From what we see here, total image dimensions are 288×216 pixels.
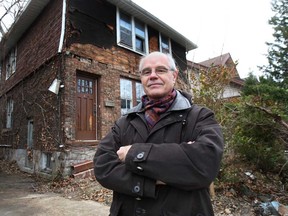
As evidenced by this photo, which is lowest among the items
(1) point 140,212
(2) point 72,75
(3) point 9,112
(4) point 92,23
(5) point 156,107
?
(1) point 140,212

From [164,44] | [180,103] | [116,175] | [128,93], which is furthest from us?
[164,44]

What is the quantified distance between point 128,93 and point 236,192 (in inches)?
228

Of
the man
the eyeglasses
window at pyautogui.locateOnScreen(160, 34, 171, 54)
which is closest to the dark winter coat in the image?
the man

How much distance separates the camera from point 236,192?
5.30m

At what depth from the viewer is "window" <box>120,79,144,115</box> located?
9.69 metres

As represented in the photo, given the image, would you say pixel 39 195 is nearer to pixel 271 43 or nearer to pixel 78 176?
pixel 78 176

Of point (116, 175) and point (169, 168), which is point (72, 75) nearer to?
point (116, 175)

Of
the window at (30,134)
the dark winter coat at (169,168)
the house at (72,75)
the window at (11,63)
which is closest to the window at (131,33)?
the house at (72,75)

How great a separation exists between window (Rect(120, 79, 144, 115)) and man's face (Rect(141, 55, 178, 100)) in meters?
7.61

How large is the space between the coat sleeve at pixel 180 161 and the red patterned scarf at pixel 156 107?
252 mm

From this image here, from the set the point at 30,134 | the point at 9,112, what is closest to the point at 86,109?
the point at 30,134

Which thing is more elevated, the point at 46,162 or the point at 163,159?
the point at 163,159

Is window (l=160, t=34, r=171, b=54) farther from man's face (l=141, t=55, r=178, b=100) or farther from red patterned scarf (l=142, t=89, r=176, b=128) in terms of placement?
red patterned scarf (l=142, t=89, r=176, b=128)

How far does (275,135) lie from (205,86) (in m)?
1.98
